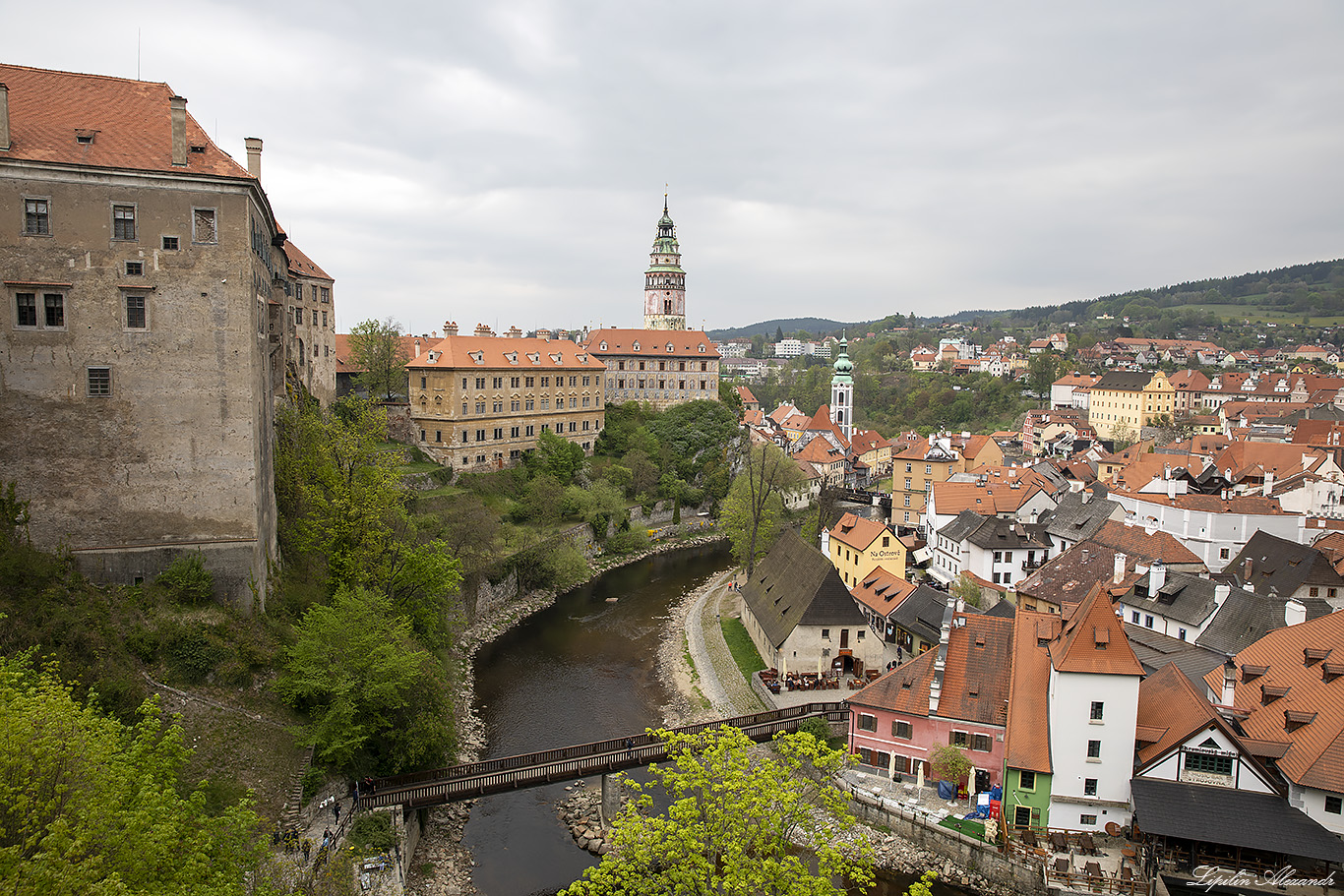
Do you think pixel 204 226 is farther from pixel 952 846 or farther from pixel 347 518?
pixel 952 846

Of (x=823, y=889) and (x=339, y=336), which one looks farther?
(x=339, y=336)

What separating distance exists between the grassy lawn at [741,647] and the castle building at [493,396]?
21413mm

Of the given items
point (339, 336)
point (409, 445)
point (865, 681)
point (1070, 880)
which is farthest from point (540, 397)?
point (1070, 880)

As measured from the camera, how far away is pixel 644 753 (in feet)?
75.9

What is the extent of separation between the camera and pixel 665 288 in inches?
3625

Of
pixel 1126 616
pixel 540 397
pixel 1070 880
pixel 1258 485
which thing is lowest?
pixel 1070 880

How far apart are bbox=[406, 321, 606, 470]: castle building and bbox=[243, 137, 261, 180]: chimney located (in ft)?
75.8

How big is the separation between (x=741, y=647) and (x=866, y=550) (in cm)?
771

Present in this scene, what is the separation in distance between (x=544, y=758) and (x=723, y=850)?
9225 millimetres

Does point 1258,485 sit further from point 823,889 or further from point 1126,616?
point 823,889

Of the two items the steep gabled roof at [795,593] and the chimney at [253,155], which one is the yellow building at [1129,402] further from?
the chimney at [253,155]

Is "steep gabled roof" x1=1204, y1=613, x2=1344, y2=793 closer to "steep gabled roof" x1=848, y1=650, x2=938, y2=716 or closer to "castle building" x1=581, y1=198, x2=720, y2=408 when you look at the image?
"steep gabled roof" x1=848, y1=650, x2=938, y2=716

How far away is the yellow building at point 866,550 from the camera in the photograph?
37.9m

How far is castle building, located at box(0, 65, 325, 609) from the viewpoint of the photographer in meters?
20.2
